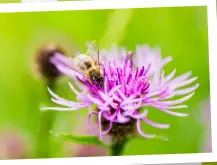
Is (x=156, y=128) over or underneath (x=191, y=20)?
underneath

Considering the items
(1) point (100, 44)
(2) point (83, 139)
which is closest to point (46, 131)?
(2) point (83, 139)

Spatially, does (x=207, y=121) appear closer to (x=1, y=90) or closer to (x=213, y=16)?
(x=213, y=16)

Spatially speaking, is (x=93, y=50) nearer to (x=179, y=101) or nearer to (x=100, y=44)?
(x=100, y=44)

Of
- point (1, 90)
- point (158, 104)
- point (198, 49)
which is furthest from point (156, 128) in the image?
point (1, 90)

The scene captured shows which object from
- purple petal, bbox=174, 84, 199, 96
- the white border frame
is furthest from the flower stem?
purple petal, bbox=174, 84, 199, 96

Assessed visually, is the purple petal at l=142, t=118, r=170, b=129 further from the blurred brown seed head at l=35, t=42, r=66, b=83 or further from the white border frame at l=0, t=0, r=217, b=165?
the blurred brown seed head at l=35, t=42, r=66, b=83

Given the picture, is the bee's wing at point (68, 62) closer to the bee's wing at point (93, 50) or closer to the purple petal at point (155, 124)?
the bee's wing at point (93, 50)

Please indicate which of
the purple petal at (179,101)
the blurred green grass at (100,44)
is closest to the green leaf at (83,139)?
the blurred green grass at (100,44)

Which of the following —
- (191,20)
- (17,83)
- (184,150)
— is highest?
(191,20)
